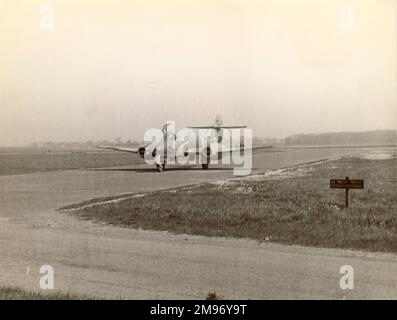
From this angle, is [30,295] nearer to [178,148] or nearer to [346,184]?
[346,184]

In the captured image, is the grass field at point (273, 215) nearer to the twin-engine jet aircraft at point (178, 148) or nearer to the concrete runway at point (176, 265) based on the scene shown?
the concrete runway at point (176, 265)

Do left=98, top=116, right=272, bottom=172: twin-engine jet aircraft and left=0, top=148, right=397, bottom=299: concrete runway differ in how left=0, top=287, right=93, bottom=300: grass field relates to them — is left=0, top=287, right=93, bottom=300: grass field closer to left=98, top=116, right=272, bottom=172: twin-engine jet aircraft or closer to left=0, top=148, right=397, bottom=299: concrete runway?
left=0, top=148, right=397, bottom=299: concrete runway

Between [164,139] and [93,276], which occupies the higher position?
[164,139]

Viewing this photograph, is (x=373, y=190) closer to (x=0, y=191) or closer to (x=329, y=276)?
(x=329, y=276)

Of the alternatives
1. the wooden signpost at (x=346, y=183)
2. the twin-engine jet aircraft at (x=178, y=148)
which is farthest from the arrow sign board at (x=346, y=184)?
the twin-engine jet aircraft at (x=178, y=148)

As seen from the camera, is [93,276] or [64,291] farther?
[93,276]

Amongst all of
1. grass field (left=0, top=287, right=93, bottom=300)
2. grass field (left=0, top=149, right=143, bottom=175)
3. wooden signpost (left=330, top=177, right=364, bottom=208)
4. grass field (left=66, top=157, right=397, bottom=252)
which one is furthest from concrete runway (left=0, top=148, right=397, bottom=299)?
grass field (left=0, top=149, right=143, bottom=175)
